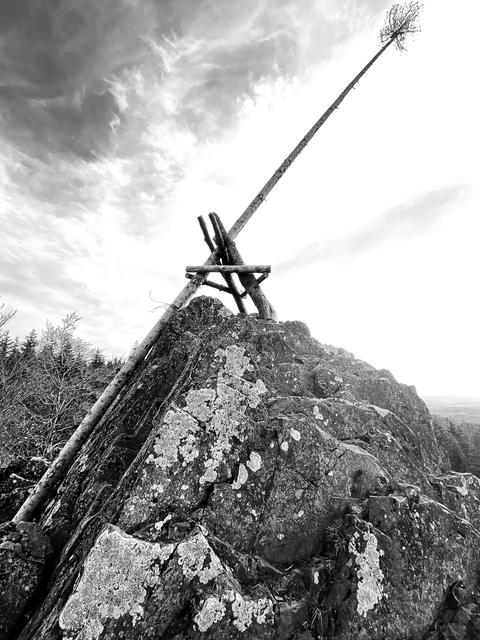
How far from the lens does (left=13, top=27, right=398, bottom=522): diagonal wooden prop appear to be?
6547mm

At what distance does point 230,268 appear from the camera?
1072 centimetres

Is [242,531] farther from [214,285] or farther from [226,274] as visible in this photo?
[226,274]

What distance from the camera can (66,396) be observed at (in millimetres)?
29984

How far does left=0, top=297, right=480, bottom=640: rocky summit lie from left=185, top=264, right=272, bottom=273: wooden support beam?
371cm

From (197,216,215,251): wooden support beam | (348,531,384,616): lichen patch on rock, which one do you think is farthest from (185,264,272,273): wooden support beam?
(348,531,384,616): lichen patch on rock

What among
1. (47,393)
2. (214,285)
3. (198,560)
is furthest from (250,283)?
(47,393)

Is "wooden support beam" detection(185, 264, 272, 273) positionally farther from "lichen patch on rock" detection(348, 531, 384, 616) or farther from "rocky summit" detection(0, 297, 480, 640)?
"lichen patch on rock" detection(348, 531, 384, 616)

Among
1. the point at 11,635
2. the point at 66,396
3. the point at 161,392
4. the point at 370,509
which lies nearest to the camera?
the point at 11,635

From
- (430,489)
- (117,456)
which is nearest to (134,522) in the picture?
(117,456)

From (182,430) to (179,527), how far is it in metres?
1.50

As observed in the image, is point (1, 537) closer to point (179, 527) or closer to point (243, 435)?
point (179, 527)

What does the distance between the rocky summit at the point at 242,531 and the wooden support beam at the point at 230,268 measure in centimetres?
371

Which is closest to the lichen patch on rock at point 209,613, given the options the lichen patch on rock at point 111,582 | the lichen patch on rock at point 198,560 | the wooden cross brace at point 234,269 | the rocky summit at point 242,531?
the rocky summit at point 242,531

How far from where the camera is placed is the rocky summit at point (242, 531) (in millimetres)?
3996
